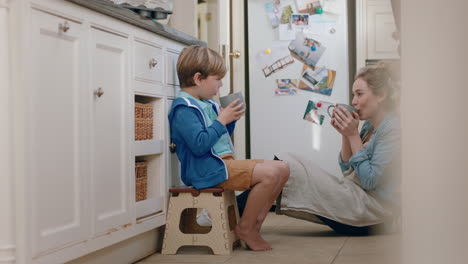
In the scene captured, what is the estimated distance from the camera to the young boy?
254cm

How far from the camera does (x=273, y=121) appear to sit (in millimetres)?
4316

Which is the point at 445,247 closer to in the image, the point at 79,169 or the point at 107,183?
the point at 79,169

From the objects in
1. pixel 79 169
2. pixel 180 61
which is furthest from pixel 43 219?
pixel 180 61

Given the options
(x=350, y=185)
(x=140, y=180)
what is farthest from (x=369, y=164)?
(x=140, y=180)

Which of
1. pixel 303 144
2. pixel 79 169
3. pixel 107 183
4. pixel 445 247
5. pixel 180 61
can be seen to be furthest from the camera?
pixel 303 144

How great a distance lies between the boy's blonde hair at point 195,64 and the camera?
263 centimetres

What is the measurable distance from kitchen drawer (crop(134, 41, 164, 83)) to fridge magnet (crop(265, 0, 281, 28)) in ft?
6.15

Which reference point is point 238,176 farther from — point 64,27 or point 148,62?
point 64,27

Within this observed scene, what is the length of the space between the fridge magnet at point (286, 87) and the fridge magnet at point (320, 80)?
0.08 meters

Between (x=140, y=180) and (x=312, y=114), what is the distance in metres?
2.04

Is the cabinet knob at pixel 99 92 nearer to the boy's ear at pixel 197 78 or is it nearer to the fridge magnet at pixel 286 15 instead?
the boy's ear at pixel 197 78

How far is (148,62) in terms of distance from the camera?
2426 mm

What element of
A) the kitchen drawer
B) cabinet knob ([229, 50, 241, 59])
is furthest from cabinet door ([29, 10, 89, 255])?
cabinet knob ([229, 50, 241, 59])

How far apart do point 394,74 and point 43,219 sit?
157 cm
